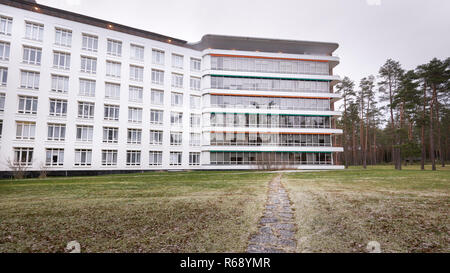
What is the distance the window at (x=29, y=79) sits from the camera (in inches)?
1052

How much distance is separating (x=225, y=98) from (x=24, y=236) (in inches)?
1347

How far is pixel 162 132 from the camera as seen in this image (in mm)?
34781

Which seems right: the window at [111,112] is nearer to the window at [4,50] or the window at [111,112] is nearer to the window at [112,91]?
the window at [112,91]

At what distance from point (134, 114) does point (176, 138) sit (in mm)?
7166

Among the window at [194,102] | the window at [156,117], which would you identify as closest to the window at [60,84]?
the window at [156,117]

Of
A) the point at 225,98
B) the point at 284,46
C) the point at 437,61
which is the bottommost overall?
the point at 225,98

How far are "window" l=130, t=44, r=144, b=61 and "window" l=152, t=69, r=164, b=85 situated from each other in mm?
2631

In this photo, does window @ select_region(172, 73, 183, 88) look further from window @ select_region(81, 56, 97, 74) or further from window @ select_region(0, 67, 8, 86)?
window @ select_region(0, 67, 8, 86)

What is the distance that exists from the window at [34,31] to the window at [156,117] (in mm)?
16008
